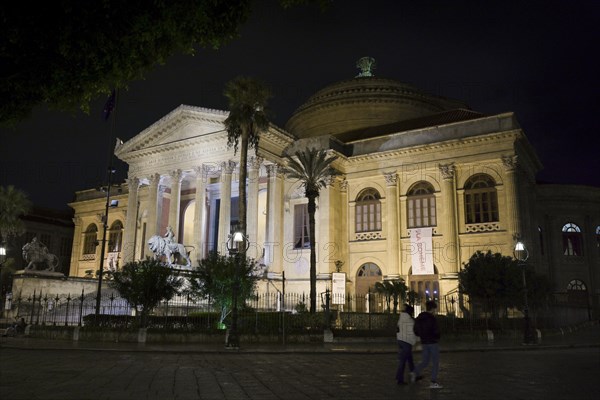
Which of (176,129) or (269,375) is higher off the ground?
(176,129)

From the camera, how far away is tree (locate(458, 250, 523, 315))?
81.3ft

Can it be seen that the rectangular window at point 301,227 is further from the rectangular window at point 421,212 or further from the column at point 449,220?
the column at point 449,220

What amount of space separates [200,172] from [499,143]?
827 inches

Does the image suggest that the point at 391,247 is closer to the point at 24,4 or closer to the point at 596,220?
the point at 596,220

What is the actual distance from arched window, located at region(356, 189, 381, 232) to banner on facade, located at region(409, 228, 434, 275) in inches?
132

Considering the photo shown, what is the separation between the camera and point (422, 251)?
33.0 m

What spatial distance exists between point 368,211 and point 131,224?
18.8 metres

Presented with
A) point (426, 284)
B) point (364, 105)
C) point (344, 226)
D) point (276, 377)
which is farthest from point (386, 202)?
point (276, 377)

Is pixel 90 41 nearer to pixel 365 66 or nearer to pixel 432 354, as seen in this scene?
pixel 432 354

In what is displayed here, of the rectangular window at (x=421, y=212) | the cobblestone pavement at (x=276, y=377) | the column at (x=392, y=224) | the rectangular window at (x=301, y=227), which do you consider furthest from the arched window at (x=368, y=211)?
the cobblestone pavement at (x=276, y=377)

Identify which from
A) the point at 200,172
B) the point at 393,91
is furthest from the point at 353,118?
the point at 200,172

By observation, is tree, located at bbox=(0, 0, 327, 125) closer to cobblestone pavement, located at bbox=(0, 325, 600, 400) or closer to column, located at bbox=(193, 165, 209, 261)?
cobblestone pavement, located at bbox=(0, 325, 600, 400)

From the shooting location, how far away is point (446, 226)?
33.2 metres

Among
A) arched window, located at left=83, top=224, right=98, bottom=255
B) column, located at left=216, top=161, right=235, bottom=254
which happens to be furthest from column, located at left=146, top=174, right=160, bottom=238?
arched window, located at left=83, top=224, right=98, bottom=255
